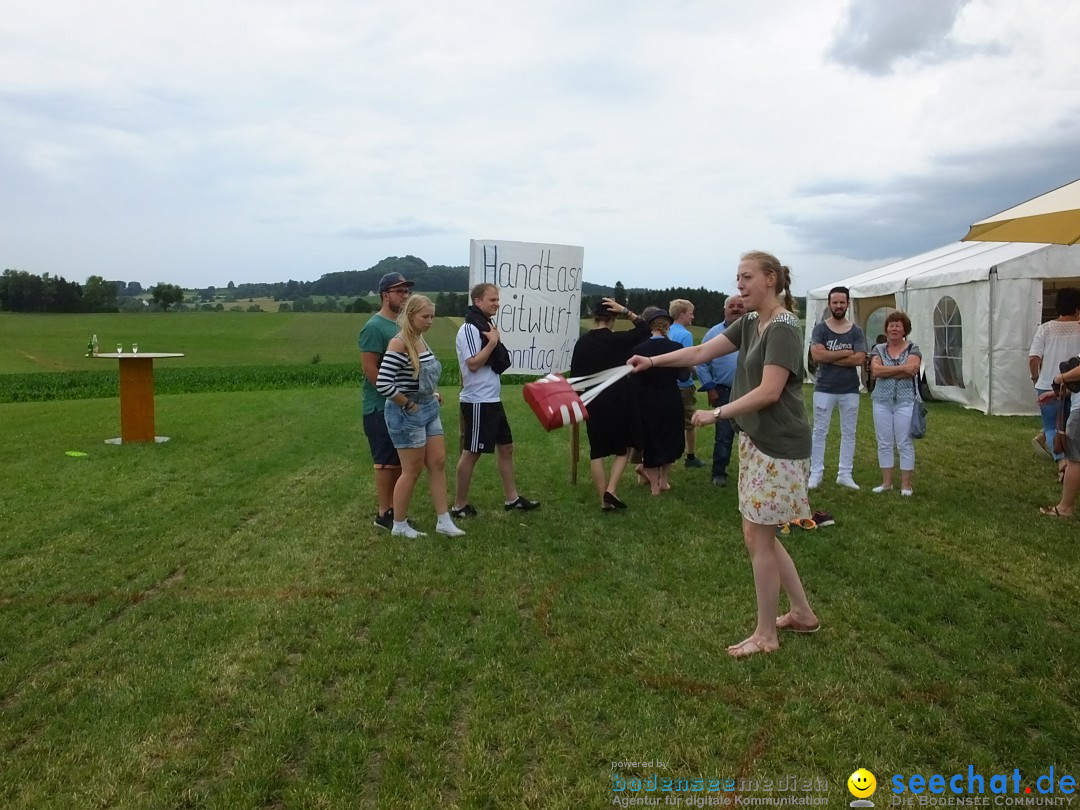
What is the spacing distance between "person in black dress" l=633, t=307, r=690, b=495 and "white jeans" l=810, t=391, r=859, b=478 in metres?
1.36

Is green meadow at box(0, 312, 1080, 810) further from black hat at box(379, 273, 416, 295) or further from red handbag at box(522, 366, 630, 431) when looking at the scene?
black hat at box(379, 273, 416, 295)

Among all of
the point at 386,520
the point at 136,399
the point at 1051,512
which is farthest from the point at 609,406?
the point at 136,399

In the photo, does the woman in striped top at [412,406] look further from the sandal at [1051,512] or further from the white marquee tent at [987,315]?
the white marquee tent at [987,315]

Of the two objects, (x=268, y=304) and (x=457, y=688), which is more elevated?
(x=268, y=304)

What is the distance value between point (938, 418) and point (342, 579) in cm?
1085

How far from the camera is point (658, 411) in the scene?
7.12 m

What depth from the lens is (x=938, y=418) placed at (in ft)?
40.0

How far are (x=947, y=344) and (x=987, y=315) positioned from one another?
5.28 ft

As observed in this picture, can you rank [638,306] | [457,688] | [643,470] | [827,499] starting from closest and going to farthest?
[457,688], [827,499], [643,470], [638,306]

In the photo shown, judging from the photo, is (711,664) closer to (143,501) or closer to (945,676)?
(945,676)

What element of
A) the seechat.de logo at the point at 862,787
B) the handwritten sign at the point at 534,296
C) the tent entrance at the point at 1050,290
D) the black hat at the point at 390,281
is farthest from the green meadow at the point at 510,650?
the tent entrance at the point at 1050,290

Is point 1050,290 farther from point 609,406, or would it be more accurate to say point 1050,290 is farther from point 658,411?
point 609,406

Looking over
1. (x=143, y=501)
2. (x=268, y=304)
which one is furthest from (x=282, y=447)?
(x=268, y=304)

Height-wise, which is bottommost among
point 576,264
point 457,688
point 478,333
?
point 457,688
